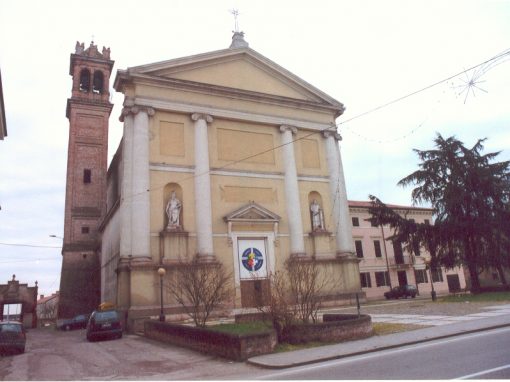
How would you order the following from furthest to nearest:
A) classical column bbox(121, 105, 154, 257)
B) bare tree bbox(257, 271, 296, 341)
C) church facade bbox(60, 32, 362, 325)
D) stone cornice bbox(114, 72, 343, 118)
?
→ stone cornice bbox(114, 72, 343, 118) < church facade bbox(60, 32, 362, 325) < classical column bbox(121, 105, 154, 257) < bare tree bbox(257, 271, 296, 341)

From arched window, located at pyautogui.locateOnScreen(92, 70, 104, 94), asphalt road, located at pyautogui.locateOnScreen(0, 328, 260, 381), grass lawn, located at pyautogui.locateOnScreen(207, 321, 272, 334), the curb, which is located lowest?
asphalt road, located at pyautogui.locateOnScreen(0, 328, 260, 381)

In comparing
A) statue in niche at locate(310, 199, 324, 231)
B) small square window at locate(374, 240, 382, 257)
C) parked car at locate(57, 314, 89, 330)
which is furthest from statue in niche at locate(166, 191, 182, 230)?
small square window at locate(374, 240, 382, 257)

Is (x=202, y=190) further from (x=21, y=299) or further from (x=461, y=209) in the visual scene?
(x=21, y=299)

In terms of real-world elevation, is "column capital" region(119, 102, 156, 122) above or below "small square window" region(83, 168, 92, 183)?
below

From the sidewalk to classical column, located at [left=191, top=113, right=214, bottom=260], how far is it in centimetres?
1381

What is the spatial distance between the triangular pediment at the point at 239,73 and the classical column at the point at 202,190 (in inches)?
124

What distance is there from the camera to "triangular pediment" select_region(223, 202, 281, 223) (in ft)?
84.6

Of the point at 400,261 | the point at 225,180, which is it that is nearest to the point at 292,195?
the point at 225,180

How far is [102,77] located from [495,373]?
44651mm

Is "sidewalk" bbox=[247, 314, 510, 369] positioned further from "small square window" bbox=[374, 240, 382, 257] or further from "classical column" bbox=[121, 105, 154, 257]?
"small square window" bbox=[374, 240, 382, 257]

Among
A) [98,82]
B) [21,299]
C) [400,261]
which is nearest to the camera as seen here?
[98,82]

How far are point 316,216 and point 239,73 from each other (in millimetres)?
11579

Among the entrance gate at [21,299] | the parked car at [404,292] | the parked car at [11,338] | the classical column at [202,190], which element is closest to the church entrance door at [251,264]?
the classical column at [202,190]

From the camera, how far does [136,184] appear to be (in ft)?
77.9
